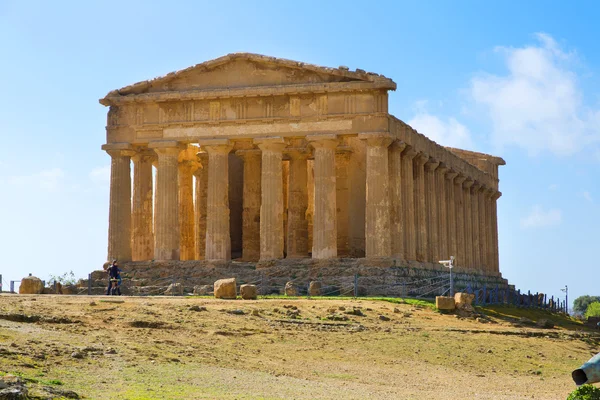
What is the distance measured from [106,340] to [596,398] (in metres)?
12.8

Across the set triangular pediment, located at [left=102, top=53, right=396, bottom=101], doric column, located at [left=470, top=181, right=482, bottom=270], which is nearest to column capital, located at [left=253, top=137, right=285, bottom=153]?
triangular pediment, located at [left=102, top=53, right=396, bottom=101]

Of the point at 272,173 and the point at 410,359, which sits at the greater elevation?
the point at 272,173

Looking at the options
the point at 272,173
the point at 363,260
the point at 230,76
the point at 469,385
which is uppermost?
the point at 230,76

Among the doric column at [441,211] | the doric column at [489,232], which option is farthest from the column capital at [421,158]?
the doric column at [489,232]

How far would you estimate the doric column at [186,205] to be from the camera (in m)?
61.4

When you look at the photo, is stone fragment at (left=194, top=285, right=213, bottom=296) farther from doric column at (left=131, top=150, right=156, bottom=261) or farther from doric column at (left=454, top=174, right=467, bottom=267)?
doric column at (left=454, top=174, right=467, bottom=267)

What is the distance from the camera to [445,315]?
40.4m

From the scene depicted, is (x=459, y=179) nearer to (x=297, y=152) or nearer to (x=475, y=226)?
(x=475, y=226)

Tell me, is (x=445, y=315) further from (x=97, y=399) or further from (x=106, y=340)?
(x=97, y=399)

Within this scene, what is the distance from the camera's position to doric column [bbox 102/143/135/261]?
182ft

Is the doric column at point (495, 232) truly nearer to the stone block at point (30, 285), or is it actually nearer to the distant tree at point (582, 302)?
the stone block at point (30, 285)

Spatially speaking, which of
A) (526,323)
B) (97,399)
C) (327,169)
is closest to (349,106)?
(327,169)

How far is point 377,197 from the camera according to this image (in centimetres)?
5100

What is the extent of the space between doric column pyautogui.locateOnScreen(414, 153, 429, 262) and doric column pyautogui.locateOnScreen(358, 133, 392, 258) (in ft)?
22.7
